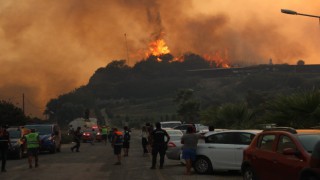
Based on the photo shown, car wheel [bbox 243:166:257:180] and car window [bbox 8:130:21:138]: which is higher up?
car window [bbox 8:130:21:138]

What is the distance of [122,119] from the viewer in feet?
539

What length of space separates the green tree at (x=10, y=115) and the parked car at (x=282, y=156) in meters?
47.8

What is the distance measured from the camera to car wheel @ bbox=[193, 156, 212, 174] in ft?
55.6

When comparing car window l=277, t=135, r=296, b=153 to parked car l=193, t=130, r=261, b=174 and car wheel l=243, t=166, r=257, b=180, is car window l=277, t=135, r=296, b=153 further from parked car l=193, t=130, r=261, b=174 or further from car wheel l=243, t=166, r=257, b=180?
parked car l=193, t=130, r=261, b=174

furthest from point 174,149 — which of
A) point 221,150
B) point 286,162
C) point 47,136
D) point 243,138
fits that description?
point 47,136

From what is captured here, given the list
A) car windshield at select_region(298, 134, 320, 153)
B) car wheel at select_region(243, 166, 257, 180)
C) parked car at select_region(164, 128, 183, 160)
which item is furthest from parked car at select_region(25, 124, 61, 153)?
car windshield at select_region(298, 134, 320, 153)

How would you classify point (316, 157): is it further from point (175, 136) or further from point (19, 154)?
point (19, 154)

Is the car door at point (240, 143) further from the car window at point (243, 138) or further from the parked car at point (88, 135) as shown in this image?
the parked car at point (88, 135)

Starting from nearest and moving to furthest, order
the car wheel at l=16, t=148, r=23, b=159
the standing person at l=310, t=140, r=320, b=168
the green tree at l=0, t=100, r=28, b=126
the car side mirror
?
the standing person at l=310, t=140, r=320, b=168
the car side mirror
the car wheel at l=16, t=148, r=23, b=159
the green tree at l=0, t=100, r=28, b=126

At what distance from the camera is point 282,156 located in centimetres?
1076

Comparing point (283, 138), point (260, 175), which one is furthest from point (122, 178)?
point (283, 138)

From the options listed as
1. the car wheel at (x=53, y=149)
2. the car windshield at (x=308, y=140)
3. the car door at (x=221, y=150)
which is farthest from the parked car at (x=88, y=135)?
the car windshield at (x=308, y=140)

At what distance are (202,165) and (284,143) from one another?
642 cm

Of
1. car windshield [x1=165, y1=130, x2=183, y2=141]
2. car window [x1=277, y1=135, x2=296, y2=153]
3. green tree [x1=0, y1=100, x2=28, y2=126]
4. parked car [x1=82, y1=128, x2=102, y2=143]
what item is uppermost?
green tree [x1=0, y1=100, x2=28, y2=126]
